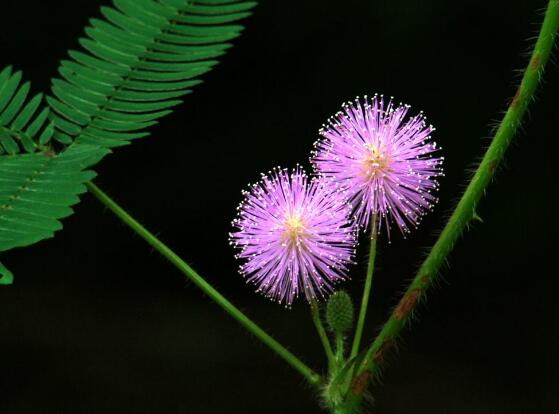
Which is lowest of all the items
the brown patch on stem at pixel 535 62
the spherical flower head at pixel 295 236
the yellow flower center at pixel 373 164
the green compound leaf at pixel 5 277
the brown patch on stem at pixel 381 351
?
the green compound leaf at pixel 5 277

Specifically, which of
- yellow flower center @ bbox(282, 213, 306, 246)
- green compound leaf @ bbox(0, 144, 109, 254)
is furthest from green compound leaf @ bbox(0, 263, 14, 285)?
yellow flower center @ bbox(282, 213, 306, 246)

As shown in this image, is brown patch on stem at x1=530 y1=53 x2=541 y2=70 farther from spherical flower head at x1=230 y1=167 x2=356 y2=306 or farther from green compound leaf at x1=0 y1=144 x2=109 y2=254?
green compound leaf at x1=0 y1=144 x2=109 y2=254

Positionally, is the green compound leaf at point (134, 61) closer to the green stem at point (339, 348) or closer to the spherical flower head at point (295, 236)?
the spherical flower head at point (295, 236)

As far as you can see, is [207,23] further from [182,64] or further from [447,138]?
[447,138]

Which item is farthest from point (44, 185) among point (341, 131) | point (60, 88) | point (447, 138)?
point (447, 138)

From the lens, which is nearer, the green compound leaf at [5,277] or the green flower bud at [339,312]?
the green compound leaf at [5,277]

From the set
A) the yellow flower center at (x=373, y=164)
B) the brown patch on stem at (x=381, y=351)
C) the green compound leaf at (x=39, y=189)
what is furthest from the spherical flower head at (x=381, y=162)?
the green compound leaf at (x=39, y=189)

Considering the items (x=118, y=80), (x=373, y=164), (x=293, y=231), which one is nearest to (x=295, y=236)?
(x=293, y=231)
